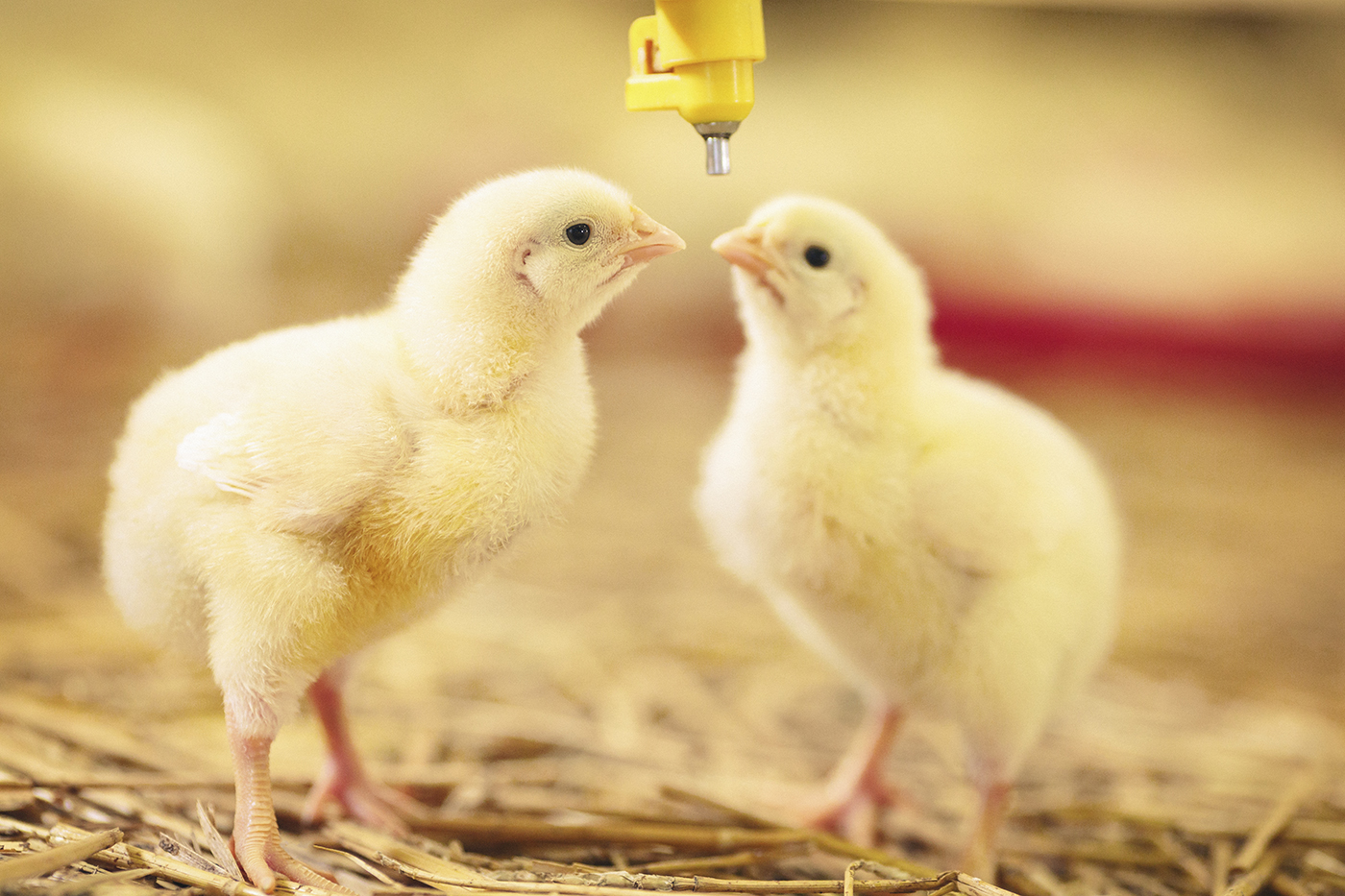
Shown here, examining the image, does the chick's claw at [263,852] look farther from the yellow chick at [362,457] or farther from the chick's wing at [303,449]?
the chick's wing at [303,449]

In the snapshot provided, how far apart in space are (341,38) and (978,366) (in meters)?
1.96

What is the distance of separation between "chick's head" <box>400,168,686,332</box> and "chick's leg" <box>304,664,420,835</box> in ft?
1.83

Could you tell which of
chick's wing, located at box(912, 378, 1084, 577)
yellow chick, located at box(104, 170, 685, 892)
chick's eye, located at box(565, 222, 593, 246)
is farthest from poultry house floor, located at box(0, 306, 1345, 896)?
chick's wing, located at box(912, 378, 1084, 577)

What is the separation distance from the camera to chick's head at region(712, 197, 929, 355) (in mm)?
1279

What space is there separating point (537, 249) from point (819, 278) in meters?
0.40

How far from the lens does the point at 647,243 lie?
110cm

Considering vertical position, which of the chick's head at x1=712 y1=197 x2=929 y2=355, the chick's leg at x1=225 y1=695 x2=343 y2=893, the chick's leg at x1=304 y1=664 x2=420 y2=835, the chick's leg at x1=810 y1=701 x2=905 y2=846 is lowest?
the chick's leg at x1=810 y1=701 x2=905 y2=846

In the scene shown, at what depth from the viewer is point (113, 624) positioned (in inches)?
76.0

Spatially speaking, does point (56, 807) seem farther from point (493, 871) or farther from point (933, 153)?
point (933, 153)

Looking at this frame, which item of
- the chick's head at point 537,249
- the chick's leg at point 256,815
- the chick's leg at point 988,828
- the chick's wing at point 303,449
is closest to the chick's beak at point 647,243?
the chick's head at point 537,249

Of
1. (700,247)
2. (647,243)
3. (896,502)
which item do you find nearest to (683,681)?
(896,502)

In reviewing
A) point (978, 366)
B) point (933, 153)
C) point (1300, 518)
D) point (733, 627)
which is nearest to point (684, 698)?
point (733, 627)

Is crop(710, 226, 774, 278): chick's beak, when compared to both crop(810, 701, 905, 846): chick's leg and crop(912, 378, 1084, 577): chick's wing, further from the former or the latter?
crop(810, 701, 905, 846): chick's leg

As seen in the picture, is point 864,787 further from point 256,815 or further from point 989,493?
point 256,815
